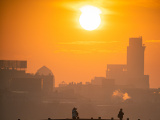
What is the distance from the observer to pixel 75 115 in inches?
4031

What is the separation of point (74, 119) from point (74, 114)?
115 centimetres

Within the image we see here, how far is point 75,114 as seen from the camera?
10238cm

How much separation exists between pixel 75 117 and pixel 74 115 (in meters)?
0.53

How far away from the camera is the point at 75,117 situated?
103m

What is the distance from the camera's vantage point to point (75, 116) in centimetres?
10244

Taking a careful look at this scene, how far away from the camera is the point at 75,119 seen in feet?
342

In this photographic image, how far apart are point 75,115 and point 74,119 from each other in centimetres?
115

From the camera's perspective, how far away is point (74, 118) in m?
103

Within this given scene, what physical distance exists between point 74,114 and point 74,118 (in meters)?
0.72

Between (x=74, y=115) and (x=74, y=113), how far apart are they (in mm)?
243

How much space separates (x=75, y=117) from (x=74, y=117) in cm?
28

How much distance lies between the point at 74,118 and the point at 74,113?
806 millimetres

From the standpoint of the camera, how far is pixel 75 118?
10350cm

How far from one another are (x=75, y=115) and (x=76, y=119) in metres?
3.89
